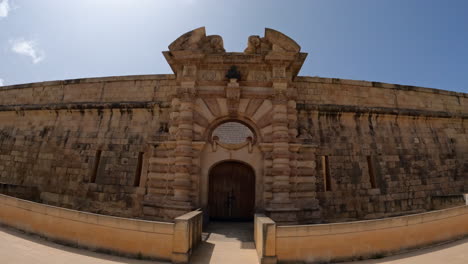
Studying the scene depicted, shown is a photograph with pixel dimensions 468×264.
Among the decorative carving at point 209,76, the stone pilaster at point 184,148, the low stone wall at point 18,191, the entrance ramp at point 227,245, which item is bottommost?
the entrance ramp at point 227,245

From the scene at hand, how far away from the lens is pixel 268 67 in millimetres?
8398

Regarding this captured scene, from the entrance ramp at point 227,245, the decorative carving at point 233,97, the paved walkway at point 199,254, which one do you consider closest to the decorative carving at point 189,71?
the decorative carving at point 233,97

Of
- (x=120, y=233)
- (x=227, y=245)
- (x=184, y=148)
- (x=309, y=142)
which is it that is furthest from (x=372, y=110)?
(x=120, y=233)

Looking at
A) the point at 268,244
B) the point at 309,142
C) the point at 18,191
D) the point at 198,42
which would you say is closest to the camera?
the point at 268,244

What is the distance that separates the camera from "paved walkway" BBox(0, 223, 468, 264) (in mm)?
4320

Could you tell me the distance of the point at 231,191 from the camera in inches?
332

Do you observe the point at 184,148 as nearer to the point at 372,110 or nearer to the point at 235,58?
the point at 235,58

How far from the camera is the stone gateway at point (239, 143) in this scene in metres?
7.80

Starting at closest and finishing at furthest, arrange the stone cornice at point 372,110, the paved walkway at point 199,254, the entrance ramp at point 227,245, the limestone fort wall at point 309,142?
1. the paved walkway at point 199,254
2. the entrance ramp at point 227,245
3. the limestone fort wall at point 309,142
4. the stone cornice at point 372,110

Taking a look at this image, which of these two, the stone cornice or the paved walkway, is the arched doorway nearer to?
the paved walkway

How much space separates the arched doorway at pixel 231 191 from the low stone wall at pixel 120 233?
300 cm

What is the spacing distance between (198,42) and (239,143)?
4.03 meters

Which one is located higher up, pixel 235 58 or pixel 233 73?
pixel 235 58

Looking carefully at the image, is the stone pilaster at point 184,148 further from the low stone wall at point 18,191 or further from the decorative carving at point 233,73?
the low stone wall at point 18,191
